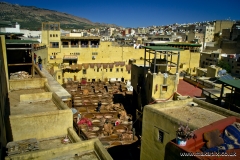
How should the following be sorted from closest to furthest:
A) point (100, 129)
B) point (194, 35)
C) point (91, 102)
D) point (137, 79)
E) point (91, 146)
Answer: point (91, 146)
point (100, 129)
point (137, 79)
point (91, 102)
point (194, 35)

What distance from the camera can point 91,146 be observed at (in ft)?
26.2

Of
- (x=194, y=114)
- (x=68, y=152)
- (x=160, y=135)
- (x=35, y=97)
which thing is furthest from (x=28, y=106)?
(x=194, y=114)

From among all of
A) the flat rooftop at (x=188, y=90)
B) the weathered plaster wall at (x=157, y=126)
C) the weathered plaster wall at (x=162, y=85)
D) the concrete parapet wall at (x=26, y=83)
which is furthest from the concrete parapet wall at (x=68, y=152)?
the flat rooftop at (x=188, y=90)

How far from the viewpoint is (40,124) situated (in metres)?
9.52

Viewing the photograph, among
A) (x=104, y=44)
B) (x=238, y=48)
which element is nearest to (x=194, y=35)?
(x=238, y=48)

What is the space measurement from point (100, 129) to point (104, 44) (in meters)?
31.2

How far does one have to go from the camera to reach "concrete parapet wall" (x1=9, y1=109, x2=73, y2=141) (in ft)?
29.9

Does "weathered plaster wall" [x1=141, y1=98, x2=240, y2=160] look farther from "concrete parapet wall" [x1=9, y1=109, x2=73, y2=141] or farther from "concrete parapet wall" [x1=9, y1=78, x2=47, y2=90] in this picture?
"concrete parapet wall" [x1=9, y1=78, x2=47, y2=90]

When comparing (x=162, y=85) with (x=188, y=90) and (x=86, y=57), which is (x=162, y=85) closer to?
(x=188, y=90)

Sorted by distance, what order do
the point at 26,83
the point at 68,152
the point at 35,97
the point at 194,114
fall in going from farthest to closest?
1. the point at 26,83
2. the point at 35,97
3. the point at 194,114
4. the point at 68,152

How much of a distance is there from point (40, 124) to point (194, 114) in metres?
7.89

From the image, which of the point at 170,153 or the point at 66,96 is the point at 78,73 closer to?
the point at 66,96

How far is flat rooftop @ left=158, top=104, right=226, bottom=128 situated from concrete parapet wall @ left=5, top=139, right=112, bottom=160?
4.92 metres

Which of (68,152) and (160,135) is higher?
(68,152)
